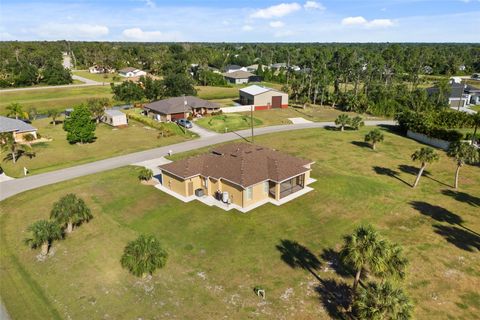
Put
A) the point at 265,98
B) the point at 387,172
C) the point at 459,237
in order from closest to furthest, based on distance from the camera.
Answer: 1. the point at 459,237
2. the point at 387,172
3. the point at 265,98

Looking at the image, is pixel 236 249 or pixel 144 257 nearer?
pixel 144 257

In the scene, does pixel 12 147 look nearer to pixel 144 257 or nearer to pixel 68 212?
pixel 68 212

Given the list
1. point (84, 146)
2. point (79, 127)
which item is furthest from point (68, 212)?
point (79, 127)

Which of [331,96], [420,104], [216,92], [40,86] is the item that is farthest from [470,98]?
[40,86]

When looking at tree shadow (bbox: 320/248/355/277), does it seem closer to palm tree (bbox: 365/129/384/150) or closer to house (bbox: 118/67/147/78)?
palm tree (bbox: 365/129/384/150)

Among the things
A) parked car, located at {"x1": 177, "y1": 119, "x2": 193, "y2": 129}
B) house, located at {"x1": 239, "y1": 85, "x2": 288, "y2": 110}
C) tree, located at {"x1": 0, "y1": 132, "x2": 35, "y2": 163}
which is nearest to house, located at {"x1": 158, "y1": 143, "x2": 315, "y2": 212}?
tree, located at {"x1": 0, "y1": 132, "x2": 35, "y2": 163}

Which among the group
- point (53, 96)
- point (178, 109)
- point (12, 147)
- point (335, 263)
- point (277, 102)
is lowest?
point (335, 263)

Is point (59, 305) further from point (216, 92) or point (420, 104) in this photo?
point (216, 92)
